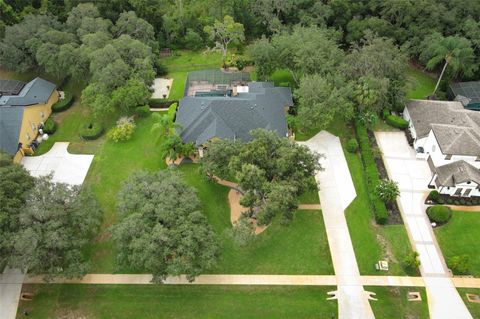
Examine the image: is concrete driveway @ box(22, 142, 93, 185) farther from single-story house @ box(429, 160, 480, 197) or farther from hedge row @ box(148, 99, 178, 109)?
single-story house @ box(429, 160, 480, 197)

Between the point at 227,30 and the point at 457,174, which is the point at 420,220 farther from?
the point at 227,30

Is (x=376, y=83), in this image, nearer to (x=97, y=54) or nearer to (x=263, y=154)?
(x=263, y=154)

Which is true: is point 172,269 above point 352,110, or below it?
below

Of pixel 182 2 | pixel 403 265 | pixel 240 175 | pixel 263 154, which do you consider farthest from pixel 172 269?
pixel 182 2

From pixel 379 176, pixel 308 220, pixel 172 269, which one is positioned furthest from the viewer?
pixel 379 176

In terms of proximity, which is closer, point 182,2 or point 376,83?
point 376,83

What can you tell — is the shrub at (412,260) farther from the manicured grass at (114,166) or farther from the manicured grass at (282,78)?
the manicured grass at (282,78)

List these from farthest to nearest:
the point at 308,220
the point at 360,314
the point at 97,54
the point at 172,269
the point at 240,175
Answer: the point at 97,54 → the point at 308,220 → the point at 240,175 → the point at 360,314 → the point at 172,269

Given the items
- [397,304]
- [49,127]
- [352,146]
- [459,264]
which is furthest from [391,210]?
[49,127]
